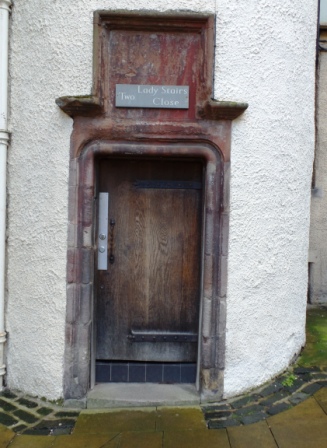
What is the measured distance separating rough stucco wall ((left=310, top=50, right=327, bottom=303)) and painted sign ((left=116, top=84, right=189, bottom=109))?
3104 mm

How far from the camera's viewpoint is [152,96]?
3.76 meters

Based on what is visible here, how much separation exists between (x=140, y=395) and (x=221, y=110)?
243 centimetres

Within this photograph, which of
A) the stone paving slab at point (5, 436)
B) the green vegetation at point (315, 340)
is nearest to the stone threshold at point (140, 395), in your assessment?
the stone paving slab at point (5, 436)

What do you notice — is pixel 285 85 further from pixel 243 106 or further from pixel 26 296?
pixel 26 296

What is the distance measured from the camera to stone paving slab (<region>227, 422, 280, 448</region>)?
3.19 meters

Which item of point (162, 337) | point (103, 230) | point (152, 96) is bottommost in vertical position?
point (162, 337)

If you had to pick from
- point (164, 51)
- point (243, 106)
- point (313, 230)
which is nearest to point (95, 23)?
point (164, 51)

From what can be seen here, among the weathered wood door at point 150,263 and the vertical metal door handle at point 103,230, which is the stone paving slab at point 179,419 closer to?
the weathered wood door at point 150,263

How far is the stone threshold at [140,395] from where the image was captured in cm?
379

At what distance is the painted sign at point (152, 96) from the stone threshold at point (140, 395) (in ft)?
7.79

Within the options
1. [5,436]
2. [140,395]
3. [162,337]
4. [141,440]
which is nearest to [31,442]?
[5,436]

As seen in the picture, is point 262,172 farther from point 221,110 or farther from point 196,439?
point 196,439

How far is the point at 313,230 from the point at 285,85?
9.10 feet

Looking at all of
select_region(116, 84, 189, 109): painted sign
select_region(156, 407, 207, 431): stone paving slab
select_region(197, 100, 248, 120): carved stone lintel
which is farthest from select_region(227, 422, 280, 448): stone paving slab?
select_region(116, 84, 189, 109): painted sign
